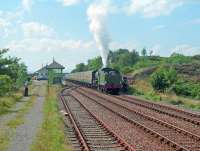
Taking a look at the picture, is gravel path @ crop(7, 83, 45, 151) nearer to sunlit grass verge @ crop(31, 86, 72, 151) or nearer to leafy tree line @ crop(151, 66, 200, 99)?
sunlit grass verge @ crop(31, 86, 72, 151)

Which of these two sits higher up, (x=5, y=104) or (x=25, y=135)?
(x=5, y=104)

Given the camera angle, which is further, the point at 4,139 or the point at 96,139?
the point at 96,139

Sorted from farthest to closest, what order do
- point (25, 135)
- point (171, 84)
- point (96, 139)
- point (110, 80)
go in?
1. point (110, 80)
2. point (171, 84)
3. point (25, 135)
4. point (96, 139)

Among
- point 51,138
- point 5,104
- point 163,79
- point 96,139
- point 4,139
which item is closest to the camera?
point 4,139

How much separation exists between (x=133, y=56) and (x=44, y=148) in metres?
152

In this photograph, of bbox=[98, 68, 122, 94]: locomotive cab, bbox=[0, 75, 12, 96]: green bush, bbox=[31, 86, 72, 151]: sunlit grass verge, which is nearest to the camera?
bbox=[31, 86, 72, 151]: sunlit grass verge

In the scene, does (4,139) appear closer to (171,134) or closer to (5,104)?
(171,134)

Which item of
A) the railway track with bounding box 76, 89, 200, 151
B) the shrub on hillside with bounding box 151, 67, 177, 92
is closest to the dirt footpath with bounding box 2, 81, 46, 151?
the railway track with bounding box 76, 89, 200, 151

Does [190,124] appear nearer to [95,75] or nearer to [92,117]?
[92,117]

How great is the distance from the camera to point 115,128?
2053 cm

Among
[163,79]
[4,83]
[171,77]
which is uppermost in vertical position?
[171,77]

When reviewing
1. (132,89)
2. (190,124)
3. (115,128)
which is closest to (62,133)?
(115,128)

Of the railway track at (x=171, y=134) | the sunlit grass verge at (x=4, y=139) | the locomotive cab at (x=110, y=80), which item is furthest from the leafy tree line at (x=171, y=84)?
the sunlit grass verge at (x=4, y=139)

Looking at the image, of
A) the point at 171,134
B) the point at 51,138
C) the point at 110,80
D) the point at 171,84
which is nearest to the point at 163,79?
the point at 171,84
